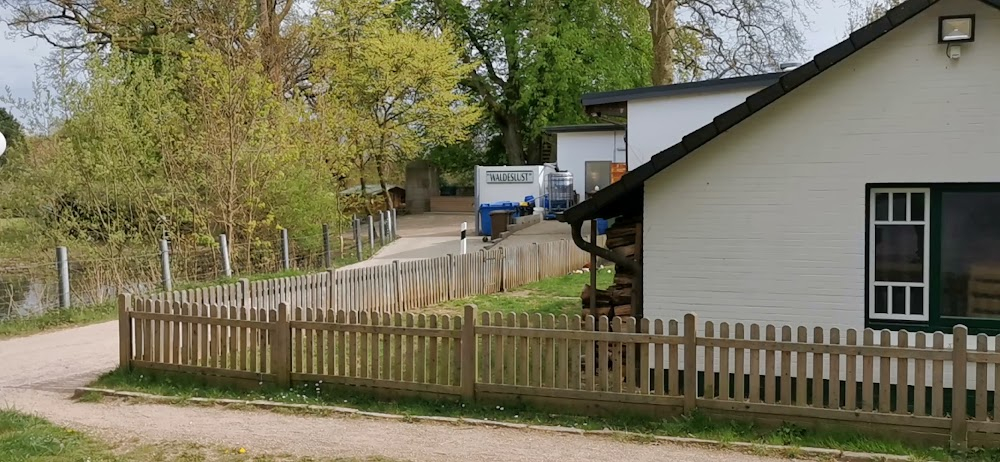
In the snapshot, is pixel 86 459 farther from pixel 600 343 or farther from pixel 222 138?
pixel 222 138

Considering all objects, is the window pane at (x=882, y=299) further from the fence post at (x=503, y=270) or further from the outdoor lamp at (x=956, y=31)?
the fence post at (x=503, y=270)

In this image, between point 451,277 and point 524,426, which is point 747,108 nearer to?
point 524,426

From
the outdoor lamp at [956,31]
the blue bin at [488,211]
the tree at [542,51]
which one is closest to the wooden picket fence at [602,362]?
the outdoor lamp at [956,31]

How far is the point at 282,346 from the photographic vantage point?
28.7 feet

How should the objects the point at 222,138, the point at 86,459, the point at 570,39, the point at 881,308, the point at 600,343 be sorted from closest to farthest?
1. the point at 86,459
2. the point at 600,343
3. the point at 881,308
4. the point at 222,138
5. the point at 570,39

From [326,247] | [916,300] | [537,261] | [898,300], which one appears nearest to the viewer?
[916,300]

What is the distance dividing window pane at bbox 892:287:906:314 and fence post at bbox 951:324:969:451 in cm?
157

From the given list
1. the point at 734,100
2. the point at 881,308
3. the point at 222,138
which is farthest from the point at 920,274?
the point at 222,138

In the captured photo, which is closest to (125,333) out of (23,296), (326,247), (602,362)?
(602,362)

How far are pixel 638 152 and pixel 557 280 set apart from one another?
3697 mm

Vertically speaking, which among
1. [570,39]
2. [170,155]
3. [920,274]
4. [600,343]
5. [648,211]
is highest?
[570,39]

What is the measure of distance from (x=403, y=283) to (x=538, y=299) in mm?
2869

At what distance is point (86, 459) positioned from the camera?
21.9 ft

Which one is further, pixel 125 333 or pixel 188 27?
pixel 188 27
